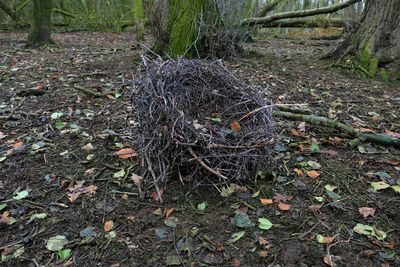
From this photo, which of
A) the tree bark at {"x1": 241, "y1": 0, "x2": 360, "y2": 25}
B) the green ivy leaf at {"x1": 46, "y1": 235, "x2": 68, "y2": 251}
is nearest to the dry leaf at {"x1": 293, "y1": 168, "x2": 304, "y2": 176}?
the green ivy leaf at {"x1": 46, "y1": 235, "x2": 68, "y2": 251}

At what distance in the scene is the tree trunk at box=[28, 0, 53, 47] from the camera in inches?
304

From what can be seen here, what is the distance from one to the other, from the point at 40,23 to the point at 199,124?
662cm

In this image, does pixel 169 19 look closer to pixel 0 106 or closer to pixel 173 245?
pixel 0 106

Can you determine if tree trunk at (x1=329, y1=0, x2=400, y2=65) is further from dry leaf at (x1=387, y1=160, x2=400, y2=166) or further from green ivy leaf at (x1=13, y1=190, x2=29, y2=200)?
green ivy leaf at (x1=13, y1=190, x2=29, y2=200)

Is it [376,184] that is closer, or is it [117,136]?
[376,184]

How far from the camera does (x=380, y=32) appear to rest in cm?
528

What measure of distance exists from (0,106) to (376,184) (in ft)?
12.1

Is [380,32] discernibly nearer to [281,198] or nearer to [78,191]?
[281,198]

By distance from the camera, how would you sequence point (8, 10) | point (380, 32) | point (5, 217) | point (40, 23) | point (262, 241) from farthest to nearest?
point (8, 10) < point (40, 23) < point (380, 32) < point (5, 217) < point (262, 241)

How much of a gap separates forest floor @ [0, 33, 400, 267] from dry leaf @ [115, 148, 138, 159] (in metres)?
0.03

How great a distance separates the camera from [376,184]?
8.62ft

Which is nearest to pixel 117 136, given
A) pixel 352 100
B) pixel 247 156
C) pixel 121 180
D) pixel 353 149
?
pixel 121 180

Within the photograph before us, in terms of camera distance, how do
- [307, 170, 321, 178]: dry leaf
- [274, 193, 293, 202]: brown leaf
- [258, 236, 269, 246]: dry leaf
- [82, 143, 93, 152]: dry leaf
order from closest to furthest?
[258, 236, 269, 246]: dry leaf
[274, 193, 293, 202]: brown leaf
[307, 170, 321, 178]: dry leaf
[82, 143, 93, 152]: dry leaf

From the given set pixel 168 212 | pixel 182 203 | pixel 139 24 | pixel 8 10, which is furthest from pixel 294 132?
pixel 8 10
